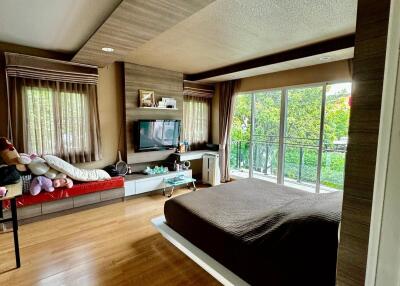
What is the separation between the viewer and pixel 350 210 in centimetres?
57

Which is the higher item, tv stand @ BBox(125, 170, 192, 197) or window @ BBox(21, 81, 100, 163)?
window @ BBox(21, 81, 100, 163)

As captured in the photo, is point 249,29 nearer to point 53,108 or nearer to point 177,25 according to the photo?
point 177,25

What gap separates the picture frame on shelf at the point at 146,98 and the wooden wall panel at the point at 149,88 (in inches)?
2.4

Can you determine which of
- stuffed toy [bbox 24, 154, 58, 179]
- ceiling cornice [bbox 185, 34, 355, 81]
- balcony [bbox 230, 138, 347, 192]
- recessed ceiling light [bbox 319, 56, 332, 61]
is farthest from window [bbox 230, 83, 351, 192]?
stuffed toy [bbox 24, 154, 58, 179]

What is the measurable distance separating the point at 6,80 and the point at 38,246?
7.24ft

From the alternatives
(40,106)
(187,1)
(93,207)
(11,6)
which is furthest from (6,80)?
(187,1)

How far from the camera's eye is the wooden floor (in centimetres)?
197

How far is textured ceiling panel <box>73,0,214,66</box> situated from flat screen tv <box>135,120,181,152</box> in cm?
162

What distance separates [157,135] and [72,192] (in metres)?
1.81

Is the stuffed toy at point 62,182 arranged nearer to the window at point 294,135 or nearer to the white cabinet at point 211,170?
the white cabinet at point 211,170

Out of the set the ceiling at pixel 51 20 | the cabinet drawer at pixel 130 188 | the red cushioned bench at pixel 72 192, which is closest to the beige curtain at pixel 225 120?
the cabinet drawer at pixel 130 188

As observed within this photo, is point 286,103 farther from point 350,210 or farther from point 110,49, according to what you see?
point 350,210

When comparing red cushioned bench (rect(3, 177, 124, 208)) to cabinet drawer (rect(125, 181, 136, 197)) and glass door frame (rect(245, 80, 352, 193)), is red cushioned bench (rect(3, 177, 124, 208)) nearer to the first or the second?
cabinet drawer (rect(125, 181, 136, 197))

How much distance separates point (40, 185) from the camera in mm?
2953
